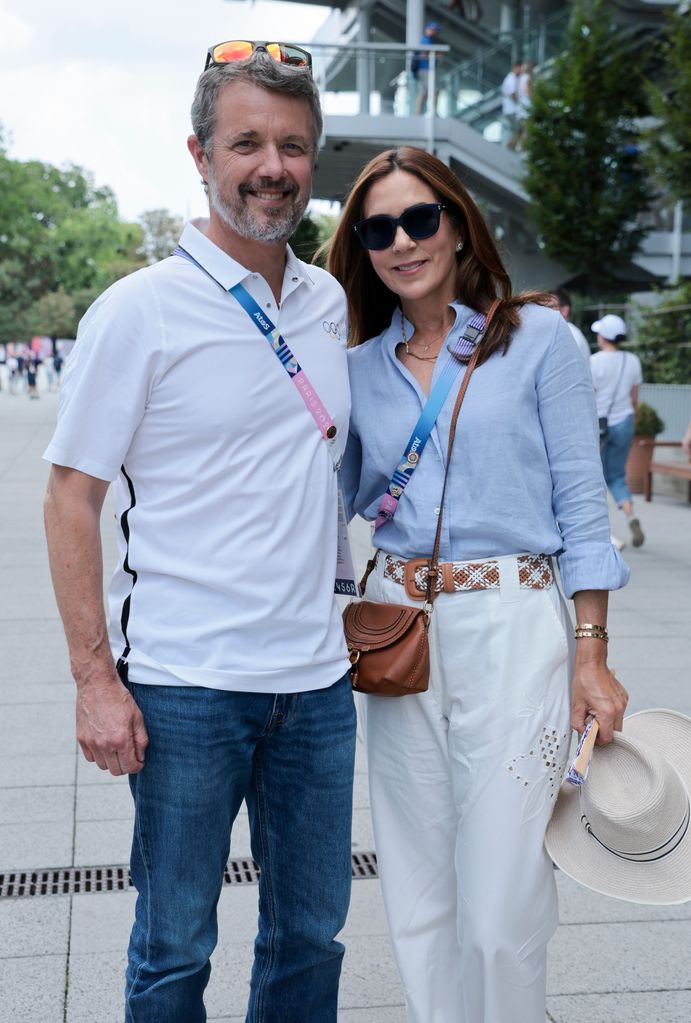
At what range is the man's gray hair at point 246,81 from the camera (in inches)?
88.6

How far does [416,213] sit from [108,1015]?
2.00m

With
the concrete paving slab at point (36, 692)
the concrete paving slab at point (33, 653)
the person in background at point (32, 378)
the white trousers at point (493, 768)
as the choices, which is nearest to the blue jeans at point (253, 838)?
the white trousers at point (493, 768)

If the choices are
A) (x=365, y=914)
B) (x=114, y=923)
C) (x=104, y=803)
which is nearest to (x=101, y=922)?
(x=114, y=923)

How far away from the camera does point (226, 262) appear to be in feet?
7.43

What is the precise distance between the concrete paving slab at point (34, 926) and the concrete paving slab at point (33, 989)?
52mm

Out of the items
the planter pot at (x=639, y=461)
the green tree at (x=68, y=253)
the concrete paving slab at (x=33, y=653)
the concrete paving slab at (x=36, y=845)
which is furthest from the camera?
the green tree at (x=68, y=253)

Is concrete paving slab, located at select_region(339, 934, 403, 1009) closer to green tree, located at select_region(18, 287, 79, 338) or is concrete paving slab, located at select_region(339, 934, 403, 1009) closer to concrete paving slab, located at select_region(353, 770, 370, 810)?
concrete paving slab, located at select_region(353, 770, 370, 810)

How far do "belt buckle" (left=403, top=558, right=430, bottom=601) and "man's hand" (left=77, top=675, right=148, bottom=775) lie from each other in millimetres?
600

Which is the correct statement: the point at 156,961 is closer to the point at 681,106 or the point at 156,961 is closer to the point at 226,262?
the point at 226,262

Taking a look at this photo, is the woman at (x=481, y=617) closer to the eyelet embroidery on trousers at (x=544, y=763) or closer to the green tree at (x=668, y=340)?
the eyelet embroidery on trousers at (x=544, y=763)

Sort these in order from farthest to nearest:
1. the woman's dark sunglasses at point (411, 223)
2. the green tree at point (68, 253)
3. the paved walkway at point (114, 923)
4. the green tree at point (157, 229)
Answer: the green tree at point (68, 253) < the green tree at point (157, 229) < the paved walkway at point (114, 923) < the woman's dark sunglasses at point (411, 223)

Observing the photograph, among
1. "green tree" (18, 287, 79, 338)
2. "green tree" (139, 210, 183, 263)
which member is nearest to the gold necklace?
"green tree" (139, 210, 183, 263)

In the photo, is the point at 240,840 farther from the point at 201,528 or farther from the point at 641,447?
the point at 641,447

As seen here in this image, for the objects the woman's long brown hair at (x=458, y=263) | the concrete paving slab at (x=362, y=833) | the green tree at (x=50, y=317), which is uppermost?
the green tree at (x=50, y=317)
